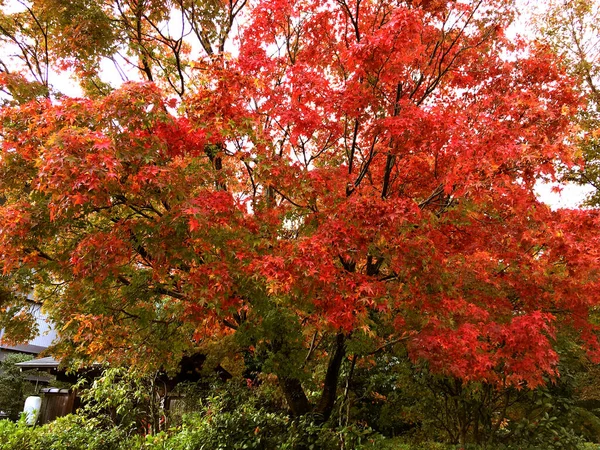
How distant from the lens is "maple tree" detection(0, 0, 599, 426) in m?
4.45

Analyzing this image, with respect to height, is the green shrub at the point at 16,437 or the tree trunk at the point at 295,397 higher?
the tree trunk at the point at 295,397

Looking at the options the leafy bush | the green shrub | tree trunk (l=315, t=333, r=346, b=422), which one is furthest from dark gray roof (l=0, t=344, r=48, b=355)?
tree trunk (l=315, t=333, r=346, b=422)

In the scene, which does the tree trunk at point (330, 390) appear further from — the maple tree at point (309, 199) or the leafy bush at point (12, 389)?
the leafy bush at point (12, 389)

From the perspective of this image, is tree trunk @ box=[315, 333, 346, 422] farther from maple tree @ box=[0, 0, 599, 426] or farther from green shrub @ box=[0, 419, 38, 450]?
green shrub @ box=[0, 419, 38, 450]

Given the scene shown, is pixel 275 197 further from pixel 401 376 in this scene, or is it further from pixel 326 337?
pixel 401 376

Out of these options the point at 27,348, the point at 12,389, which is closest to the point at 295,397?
the point at 12,389

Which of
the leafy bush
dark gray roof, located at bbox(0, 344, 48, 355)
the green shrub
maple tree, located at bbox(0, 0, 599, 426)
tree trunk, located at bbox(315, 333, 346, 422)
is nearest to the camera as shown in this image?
maple tree, located at bbox(0, 0, 599, 426)

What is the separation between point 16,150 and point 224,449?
5.48m

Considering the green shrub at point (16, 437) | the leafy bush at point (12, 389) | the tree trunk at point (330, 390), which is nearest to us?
the tree trunk at point (330, 390)

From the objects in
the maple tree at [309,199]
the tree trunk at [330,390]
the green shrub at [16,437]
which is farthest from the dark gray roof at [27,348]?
the tree trunk at [330,390]

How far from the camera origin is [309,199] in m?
5.56

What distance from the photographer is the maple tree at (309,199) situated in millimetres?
4453

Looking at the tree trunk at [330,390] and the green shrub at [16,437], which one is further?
the green shrub at [16,437]

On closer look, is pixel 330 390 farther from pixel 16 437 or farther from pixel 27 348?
pixel 27 348
